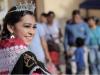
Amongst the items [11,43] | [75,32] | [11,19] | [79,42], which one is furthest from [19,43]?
[75,32]

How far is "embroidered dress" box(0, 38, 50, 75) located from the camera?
8.09ft

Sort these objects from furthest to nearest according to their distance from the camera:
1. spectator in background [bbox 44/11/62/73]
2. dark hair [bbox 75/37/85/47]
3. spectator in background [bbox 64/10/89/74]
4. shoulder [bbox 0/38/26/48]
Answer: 1. spectator in background [bbox 64/10/89/74]
2. spectator in background [bbox 44/11/62/73]
3. dark hair [bbox 75/37/85/47]
4. shoulder [bbox 0/38/26/48]

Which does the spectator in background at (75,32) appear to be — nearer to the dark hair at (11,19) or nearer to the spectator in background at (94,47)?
the spectator in background at (94,47)

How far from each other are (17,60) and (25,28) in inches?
9.5

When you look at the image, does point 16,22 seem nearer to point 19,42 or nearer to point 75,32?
point 19,42

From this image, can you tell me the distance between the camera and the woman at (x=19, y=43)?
248 cm

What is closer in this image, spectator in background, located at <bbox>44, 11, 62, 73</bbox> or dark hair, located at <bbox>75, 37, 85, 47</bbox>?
dark hair, located at <bbox>75, 37, 85, 47</bbox>

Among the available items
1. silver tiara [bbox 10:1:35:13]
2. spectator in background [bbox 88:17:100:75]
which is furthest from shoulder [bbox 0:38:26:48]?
spectator in background [bbox 88:17:100:75]

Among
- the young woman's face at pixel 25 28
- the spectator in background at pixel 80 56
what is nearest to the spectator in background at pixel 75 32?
the spectator in background at pixel 80 56

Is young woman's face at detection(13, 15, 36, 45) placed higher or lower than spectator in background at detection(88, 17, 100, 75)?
higher

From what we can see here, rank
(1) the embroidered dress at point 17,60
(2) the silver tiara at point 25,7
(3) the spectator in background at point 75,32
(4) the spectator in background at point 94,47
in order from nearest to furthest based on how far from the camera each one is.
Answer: (1) the embroidered dress at point 17,60
(2) the silver tiara at point 25,7
(3) the spectator in background at point 75,32
(4) the spectator in background at point 94,47

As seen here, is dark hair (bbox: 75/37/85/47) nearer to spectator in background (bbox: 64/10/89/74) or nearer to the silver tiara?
spectator in background (bbox: 64/10/89/74)

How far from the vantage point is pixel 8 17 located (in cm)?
276

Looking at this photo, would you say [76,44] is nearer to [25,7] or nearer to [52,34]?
[52,34]
